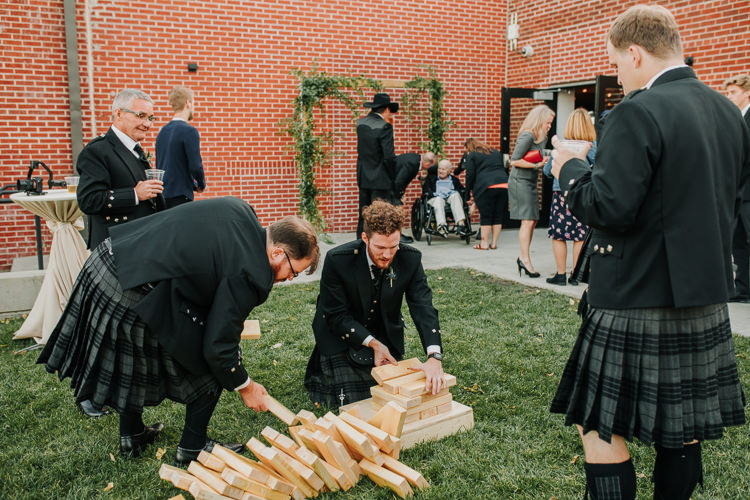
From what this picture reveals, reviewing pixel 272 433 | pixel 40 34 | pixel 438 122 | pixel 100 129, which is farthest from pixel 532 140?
pixel 40 34

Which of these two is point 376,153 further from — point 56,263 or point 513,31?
point 513,31

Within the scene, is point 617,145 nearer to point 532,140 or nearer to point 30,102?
point 532,140

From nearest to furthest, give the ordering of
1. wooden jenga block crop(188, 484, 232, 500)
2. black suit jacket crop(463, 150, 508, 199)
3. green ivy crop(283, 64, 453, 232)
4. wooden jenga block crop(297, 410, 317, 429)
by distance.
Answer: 1. wooden jenga block crop(188, 484, 232, 500)
2. wooden jenga block crop(297, 410, 317, 429)
3. black suit jacket crop(463, 150, 508, 199)
4. green ivy crop(283, 64, 453, 232)

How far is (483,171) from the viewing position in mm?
9062

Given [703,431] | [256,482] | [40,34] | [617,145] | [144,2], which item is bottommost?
[256,482]

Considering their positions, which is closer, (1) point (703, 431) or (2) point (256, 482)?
(1) point (703, 431)

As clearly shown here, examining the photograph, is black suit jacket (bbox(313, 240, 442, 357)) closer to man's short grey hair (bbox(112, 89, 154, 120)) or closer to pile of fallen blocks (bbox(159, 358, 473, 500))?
pile of fallen blocks (bbox(159, 358, 473, 500))

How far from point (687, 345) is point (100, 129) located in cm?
832

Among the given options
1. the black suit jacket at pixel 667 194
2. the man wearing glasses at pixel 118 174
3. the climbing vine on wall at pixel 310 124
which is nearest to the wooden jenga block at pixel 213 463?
the black suit jacket at pixel 667 194

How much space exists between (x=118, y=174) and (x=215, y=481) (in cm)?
212

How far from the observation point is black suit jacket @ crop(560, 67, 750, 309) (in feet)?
6.00

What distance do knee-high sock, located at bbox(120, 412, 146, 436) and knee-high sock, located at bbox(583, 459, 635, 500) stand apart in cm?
215

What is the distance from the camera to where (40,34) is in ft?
26.1

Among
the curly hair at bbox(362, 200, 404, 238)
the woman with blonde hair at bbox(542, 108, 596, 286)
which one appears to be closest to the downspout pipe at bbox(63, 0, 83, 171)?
the woman with blonde hair at bbox(542, 108, 596, 286)
